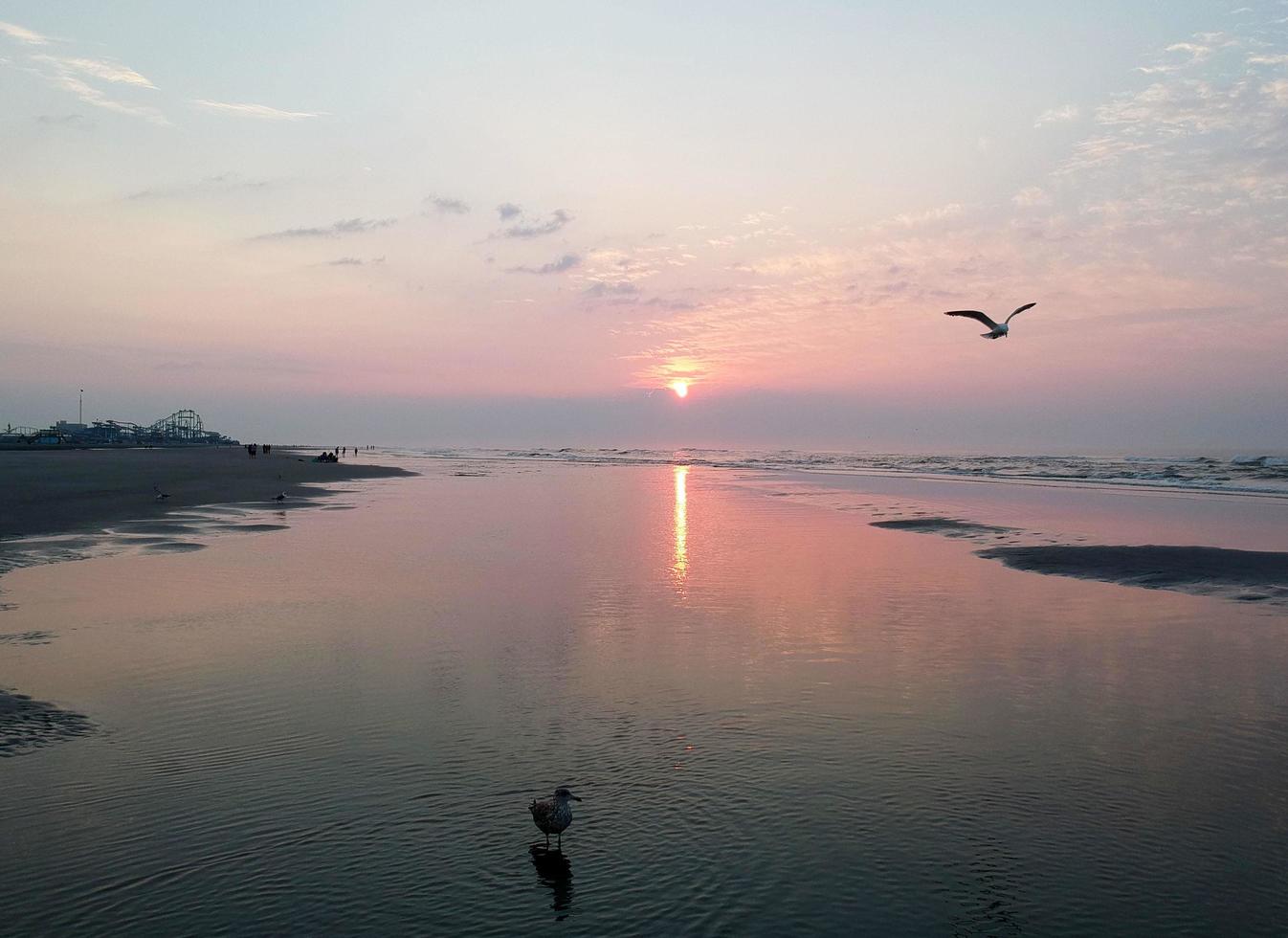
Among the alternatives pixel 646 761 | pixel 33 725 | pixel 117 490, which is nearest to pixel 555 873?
pixel 646 761

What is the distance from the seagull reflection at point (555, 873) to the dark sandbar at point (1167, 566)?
20291mm

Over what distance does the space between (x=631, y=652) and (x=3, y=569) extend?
17963mm

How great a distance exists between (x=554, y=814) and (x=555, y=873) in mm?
545

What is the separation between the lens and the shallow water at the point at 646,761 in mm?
7508

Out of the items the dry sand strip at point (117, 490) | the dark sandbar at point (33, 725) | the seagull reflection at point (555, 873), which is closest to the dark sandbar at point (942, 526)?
the seagull reflection at point (555, 873)

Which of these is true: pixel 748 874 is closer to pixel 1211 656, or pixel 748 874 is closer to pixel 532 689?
pixel 532 689

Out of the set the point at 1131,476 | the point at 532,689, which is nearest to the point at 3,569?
the point at 532,689

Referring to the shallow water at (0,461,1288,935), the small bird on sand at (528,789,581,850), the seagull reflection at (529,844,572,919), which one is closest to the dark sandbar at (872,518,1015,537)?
the shallow water at (0,461,1288,935)

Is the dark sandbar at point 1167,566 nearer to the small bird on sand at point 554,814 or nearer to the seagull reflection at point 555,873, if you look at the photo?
the small bird on sand at point 554,814

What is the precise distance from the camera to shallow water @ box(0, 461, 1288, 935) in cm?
751

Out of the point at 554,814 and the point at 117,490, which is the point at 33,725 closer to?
the point at 554,814

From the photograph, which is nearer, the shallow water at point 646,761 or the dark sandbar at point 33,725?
the shallow water at point 646,761

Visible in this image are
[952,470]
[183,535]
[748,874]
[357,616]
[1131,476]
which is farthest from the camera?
[952,470]

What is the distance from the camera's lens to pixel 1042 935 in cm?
710
